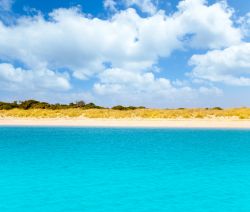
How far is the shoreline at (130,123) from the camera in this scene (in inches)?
2066

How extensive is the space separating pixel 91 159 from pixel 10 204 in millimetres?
9129

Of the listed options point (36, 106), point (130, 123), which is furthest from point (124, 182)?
point (36, 106)

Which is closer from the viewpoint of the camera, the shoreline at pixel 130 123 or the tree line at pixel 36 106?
the shoreline at pixel 130 123

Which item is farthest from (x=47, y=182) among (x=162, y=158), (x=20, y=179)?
(x=162, y=158)

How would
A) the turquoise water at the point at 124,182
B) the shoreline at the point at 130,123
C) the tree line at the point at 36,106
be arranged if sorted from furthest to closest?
A: the tree line at the point at 36,106, the shoreline at the point at 130,123, the turquoise water at the point at 124,182

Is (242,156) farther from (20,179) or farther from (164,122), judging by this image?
(164,122)

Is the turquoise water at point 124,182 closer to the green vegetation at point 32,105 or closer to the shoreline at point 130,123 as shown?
the shoreline at point 130,123

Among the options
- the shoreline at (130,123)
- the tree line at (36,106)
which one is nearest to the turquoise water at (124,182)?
the shoreline at (130,123)

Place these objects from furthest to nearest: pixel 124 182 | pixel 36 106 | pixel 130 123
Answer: pixel 36 106 < pixel 130 123 < pixel 124 182

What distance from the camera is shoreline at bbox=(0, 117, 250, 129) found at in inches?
2066

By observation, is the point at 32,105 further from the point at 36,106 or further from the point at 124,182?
the point at 124,182

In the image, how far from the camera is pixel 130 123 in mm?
56875

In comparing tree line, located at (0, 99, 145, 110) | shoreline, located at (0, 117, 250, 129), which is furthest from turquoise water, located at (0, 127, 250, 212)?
tree line, located at (0, 99, 145, 110)

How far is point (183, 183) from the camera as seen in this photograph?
44.3 ft
